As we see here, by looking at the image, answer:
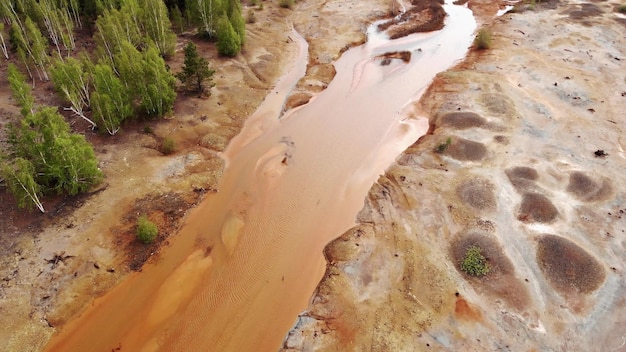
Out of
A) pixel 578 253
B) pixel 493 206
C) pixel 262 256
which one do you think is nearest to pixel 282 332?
pixel 262 256

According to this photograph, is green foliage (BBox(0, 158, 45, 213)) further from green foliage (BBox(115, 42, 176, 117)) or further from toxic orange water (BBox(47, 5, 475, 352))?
green foliage (BBox(115, 42, 176, 117))

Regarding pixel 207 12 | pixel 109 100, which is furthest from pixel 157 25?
pixel 109 100

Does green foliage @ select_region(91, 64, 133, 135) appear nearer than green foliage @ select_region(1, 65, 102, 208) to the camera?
No

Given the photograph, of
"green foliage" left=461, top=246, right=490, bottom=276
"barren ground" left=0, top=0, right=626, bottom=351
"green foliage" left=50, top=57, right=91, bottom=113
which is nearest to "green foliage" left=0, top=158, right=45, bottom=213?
"barren ground" left=0, top=0, right=626, bottom=351

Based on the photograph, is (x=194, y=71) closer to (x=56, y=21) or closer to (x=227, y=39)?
(x=227, y=39)

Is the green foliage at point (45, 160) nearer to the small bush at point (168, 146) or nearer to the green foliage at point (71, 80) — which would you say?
the green foliage at point (71, 80)

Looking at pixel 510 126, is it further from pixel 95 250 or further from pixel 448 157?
pixel 95 250
